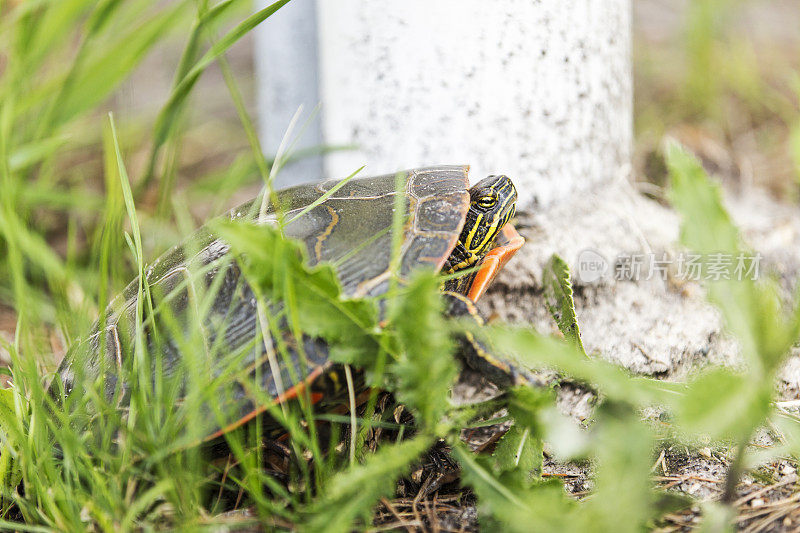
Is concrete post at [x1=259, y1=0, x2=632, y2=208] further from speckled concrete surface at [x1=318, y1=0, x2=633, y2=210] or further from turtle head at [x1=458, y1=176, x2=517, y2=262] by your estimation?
turtle head at [x1=458, y1=176, x2=517, y2=262]

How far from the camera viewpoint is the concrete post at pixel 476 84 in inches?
56.2

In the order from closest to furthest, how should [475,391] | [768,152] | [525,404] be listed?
[525,404], [475,391], [768,152]

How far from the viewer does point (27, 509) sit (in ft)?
3.15

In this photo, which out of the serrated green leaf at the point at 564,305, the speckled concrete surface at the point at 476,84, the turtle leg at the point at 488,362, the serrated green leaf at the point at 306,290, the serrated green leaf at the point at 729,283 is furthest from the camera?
the speckled concrete surface at the point at 476,84

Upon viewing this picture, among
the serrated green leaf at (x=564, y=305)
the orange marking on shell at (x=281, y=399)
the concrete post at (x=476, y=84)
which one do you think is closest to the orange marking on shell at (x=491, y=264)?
the serrated green leaf at (x=564, y=305)

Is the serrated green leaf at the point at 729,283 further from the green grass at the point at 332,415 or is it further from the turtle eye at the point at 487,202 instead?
the turtle eye at the point at 487,202

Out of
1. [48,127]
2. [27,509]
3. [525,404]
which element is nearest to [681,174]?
[525,404]

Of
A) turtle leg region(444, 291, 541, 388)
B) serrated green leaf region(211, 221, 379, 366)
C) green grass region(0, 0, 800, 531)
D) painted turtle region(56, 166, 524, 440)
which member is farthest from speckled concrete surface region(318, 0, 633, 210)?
serrated green leaf region(211, 221, 379, 366)

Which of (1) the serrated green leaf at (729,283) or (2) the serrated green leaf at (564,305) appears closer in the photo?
(1) the serrated green leaf at (729,283)

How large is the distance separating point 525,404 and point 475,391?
1.54ft

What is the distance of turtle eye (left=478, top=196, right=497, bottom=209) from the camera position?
50.6 inches

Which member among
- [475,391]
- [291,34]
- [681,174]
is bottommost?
[475,391]

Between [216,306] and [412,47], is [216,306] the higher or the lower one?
the lower one

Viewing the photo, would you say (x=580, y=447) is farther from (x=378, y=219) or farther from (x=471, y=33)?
(x=471, y=33)
